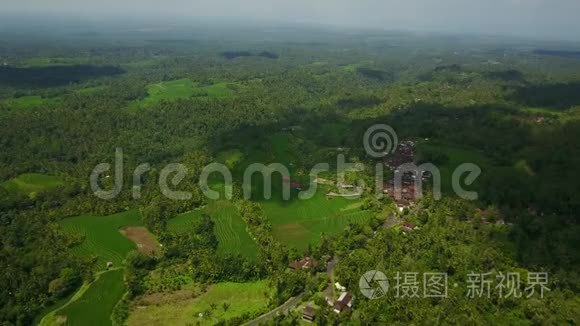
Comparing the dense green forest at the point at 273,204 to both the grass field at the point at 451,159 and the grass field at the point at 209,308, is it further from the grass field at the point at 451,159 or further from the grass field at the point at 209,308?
the grass field at the point at 451,159

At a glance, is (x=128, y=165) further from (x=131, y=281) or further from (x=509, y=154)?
(x=509, y=154)

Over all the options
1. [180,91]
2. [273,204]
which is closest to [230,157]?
[273,204]

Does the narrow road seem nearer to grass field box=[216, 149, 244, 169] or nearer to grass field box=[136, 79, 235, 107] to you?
grass field box=[216, 149, 244, 169]

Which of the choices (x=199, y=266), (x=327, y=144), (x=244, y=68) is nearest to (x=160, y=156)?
(x=327, y=144)

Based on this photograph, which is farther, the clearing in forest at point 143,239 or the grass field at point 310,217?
the grass field at point 310,217

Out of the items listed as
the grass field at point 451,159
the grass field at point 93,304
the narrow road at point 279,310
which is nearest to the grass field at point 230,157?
the grass field at point 451,159

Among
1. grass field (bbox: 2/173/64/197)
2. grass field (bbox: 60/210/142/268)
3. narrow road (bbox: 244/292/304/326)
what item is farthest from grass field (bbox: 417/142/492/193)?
grass field (bbox: 2/173/64/197)
